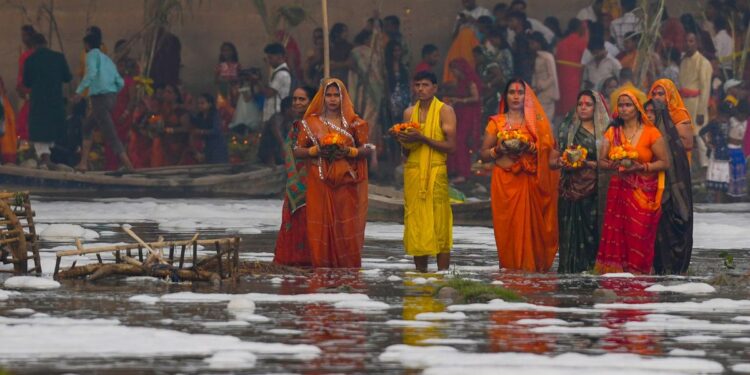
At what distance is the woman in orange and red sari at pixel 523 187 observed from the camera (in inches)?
595

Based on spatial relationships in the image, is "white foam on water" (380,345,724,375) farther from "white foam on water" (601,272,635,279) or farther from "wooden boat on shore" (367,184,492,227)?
"wooden boat on shore" (367,184,492,227)

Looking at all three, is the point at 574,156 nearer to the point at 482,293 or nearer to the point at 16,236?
the point at 482,293

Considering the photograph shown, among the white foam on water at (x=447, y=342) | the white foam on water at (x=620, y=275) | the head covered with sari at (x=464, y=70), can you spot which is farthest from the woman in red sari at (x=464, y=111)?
the white foam on water at (x=447, y=342)

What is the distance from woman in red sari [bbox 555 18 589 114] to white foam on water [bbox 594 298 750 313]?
14.7 metres

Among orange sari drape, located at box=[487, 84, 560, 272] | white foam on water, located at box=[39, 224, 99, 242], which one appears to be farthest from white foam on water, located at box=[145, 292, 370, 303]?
white foam on water, located at box=[39, 224, 99, 242]

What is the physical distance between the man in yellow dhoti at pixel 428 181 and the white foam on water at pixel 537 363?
5.20 metres

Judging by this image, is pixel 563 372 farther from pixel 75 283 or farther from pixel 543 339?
pixel 75 283

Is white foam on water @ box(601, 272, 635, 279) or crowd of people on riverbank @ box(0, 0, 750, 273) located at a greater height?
crowd of people on riverbank @ box(0, 0, 750, 273)

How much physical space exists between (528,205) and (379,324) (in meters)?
4.27

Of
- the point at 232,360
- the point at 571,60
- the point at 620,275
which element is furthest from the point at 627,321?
the point at 571,60

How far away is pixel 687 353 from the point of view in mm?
9914

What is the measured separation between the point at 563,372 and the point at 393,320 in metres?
2.16

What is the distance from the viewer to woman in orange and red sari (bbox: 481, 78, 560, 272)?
15117 millimetres

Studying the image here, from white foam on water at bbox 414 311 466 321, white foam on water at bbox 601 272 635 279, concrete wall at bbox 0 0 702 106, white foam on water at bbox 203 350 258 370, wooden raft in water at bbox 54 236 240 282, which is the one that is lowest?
white foam on water at bbox 203 350 258 370
